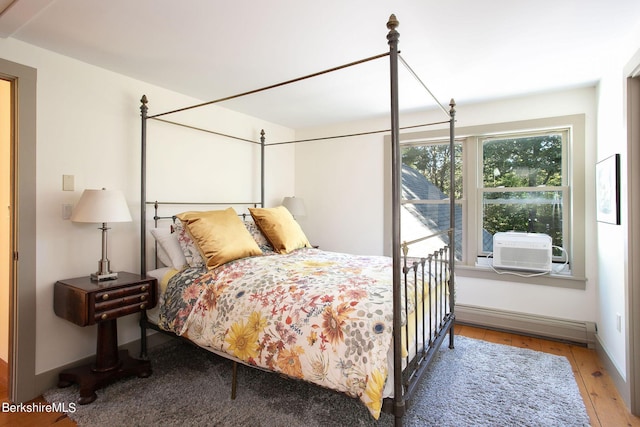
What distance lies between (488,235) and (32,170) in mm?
3835

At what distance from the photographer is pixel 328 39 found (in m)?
2.07

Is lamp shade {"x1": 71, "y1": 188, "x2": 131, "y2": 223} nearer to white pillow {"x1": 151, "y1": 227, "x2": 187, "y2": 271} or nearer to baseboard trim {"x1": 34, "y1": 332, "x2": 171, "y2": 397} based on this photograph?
white pillow {"x1": 151, "y1": 227, "x2": 187, "y2": 271}

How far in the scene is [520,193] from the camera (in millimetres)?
3312

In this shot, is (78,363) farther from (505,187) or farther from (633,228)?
(505,187)

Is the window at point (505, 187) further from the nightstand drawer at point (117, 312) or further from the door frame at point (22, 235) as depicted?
the door frame at point (22, 235)

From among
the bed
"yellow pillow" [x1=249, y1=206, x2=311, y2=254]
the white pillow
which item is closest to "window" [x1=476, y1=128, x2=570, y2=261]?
the bed

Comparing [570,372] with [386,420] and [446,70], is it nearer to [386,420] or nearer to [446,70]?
[386,420]

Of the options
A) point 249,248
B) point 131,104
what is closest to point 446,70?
point 249,248

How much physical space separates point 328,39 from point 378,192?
6.91ft

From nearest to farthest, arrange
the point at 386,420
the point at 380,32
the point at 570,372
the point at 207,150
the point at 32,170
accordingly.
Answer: the point at 386,420, the point at 380,32, the point at 32,170, the point at 570,372, the point at 207,150

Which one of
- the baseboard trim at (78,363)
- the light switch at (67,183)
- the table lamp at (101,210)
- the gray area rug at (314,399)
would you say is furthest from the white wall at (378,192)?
the light switch at (67,183)

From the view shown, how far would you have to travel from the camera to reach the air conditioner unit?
306 centimetres

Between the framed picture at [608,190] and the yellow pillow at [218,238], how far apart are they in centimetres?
253

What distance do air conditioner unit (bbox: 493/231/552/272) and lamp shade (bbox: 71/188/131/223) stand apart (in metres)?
3.21
